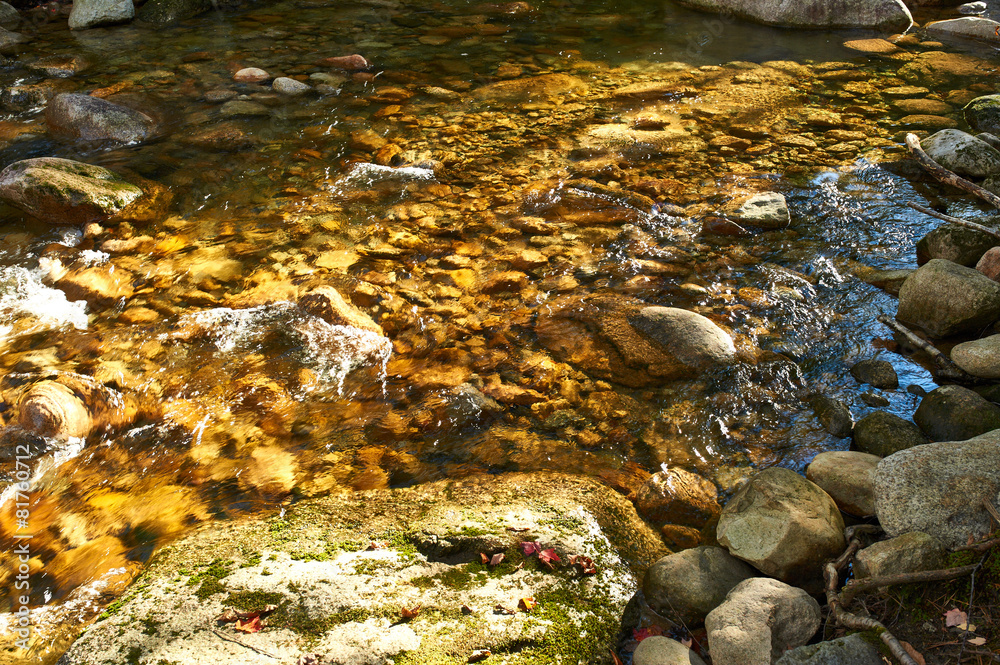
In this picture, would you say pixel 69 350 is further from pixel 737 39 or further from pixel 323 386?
pixel 737 39

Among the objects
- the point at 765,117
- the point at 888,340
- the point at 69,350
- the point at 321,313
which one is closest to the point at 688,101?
the point at 765,117

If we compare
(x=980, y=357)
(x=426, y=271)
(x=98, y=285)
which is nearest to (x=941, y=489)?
(x=980, y=357)

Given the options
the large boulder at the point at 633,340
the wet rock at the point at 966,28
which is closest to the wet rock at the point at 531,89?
the large boulder at the point at 633,340

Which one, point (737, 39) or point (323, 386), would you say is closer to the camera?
point (323, 386)

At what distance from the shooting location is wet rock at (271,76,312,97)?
7.67 meters

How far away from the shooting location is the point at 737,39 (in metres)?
9.52

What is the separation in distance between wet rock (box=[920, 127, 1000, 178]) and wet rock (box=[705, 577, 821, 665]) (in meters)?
4.95

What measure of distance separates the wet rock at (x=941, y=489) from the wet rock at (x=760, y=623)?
54 cm

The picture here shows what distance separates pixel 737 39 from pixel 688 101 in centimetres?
298

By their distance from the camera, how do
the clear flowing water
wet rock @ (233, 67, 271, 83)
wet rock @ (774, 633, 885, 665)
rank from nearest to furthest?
wet rock @ (774, 633, 885, 665)
the clear flowing water
wet rock @ (233, 67, 271, 83)

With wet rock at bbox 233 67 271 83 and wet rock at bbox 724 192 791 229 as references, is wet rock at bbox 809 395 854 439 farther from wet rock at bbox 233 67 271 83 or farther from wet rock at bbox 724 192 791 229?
wet rock at bbox 233 67 271 83

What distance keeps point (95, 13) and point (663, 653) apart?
12.0 metres

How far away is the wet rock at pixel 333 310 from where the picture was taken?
4.26 metres

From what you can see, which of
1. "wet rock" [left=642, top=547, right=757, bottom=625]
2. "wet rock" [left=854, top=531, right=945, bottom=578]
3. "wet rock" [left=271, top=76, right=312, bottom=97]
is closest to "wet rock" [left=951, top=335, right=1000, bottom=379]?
"wet rock" [left=854, top=531, right=945, bottom=578]
